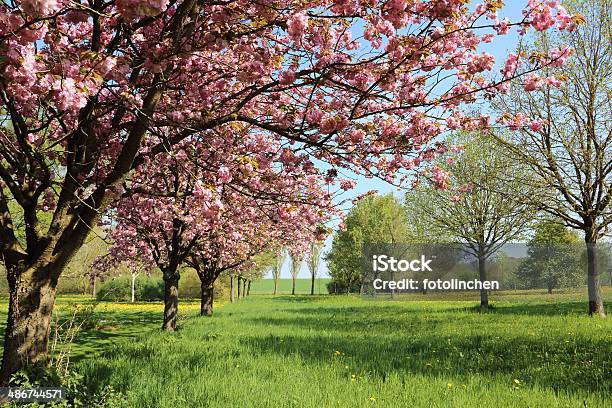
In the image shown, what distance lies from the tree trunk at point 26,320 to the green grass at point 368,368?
1.23 meters

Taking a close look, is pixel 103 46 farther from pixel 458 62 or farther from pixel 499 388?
pixel 499 388

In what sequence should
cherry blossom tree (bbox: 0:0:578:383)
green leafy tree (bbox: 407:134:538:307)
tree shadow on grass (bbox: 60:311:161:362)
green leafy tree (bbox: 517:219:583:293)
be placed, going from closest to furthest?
1. cherry blossom tree (bbox: 0:0:578:383)
2. tree shadow on grass (bbox: 60:311:161:362)
3. green leafy tree (bbox: 407:134:538:307)
4. green leafy tree (bbox: 517:219:583:293)

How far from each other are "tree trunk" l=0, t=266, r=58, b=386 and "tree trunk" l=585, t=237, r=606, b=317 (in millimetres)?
17442

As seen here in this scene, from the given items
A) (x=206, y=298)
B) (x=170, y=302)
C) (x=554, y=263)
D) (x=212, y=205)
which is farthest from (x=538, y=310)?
(x=554, y=263)

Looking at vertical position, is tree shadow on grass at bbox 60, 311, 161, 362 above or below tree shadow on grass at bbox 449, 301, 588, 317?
below

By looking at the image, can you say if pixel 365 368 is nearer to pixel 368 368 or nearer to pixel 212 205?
pixel 368 368

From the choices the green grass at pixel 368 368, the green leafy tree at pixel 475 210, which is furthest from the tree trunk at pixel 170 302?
the green leafy tree at pixel 475 210

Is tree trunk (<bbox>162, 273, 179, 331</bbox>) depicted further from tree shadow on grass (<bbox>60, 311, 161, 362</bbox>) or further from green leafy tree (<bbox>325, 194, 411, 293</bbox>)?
green leafy tree (<bbox>325, 194, 411, 293</bbox>)

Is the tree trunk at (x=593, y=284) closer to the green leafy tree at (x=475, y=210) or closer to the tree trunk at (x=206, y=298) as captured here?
the green leafy tree at (x=475, y=210)

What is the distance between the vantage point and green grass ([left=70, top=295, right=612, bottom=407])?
586 cm

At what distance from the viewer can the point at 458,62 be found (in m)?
5.74

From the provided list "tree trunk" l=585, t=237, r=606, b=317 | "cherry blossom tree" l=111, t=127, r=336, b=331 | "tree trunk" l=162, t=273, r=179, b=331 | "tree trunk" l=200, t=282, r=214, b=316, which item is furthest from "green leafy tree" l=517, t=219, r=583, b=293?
"tree trunk" l=162, t=273, r=179, b=331

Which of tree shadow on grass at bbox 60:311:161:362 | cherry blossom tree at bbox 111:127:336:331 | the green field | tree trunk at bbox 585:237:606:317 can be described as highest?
cherry blossom tree at bbox 111:127:336:331

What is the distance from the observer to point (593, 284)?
1691 centimetres
